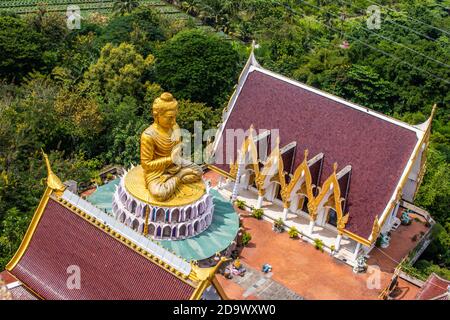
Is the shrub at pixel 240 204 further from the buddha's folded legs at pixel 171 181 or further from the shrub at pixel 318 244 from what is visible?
the buddha's folded legs at pixel 171 181

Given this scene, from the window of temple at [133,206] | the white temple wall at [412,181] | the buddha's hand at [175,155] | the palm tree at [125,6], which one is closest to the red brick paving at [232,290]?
the window of temple at [133,206]

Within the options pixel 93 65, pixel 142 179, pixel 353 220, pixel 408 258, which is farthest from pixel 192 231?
pixel 93 65

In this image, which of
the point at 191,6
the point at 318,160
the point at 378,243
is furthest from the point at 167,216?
the point at 191,6

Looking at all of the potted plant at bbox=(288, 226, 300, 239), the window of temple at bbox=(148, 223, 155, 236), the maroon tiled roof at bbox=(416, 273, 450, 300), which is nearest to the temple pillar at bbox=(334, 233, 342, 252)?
the potted plant at bbox=(288, 226, 300, 239)

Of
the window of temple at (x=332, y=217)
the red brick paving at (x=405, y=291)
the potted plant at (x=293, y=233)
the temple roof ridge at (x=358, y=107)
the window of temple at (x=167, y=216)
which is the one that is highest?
the temple roof ridge at (x=358, y=107)
